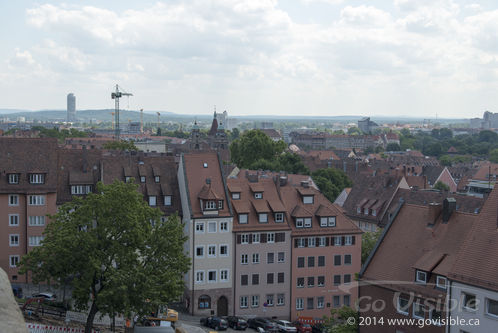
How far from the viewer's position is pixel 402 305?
35.9 meters

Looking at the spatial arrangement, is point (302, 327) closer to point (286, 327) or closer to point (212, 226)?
point (286, 327)

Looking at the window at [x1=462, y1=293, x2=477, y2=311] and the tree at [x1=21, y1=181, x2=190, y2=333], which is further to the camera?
the tree at [x1=21, y1=181, x2=190, y2=333]

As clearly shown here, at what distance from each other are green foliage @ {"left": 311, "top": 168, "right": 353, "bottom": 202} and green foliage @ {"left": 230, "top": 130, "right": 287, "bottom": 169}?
29.0 metres

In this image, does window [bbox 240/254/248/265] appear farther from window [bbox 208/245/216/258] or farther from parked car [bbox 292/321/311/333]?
parked car [bbox 292/321/311/333]

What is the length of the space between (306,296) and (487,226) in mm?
31662

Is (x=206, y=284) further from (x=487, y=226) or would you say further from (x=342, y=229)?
(x=487, y=226)

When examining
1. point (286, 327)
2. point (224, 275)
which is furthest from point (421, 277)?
point (224, 275)

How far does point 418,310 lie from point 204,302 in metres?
28.4

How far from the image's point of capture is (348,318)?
39875mm

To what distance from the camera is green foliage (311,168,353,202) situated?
110387 millimetres

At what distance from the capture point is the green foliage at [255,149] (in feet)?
482

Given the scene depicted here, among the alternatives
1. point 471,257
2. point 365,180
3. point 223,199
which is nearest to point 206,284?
point 223,199

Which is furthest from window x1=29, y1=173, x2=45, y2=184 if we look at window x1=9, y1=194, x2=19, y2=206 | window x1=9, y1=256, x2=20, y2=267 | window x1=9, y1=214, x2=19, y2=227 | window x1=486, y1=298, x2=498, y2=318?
window x1=486, y1=298, x2=498, y2=318

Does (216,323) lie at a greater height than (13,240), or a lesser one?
lesser
